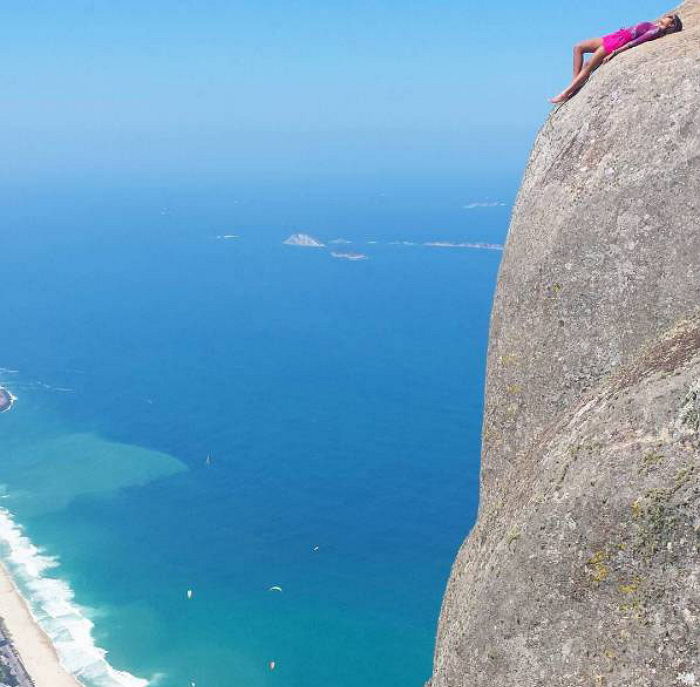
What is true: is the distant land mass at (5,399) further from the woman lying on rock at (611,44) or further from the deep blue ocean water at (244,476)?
the woman lying on rock at (611,44)

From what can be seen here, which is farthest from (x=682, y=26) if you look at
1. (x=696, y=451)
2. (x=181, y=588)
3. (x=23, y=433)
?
(x=23, y=433)

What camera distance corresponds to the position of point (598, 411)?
719 cm

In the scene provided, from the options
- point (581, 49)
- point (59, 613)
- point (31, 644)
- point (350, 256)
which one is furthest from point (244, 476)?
point (350, 256)

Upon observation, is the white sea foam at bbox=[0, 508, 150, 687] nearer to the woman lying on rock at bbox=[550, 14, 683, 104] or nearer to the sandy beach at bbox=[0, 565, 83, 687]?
the sandy beach at bbox=[0, 565, 83, 687]

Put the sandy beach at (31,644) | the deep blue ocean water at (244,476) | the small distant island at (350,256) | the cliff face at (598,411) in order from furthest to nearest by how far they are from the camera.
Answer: the small distant island at (350,256) → the deep blue ocean water at (244,476) → the sandy beach at (31,644) → the cliff face at (598,411)

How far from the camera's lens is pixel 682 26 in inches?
370

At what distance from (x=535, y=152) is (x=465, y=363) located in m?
99.4

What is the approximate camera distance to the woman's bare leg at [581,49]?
9719 mm

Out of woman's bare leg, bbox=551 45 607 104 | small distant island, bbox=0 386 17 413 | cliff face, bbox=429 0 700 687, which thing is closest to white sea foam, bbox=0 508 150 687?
small distant island, bbox=0 386 17 413

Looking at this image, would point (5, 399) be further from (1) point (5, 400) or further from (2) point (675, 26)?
(2) point (675, 26)

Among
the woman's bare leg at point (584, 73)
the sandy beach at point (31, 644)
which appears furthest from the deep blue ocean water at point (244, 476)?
the woman's bare leg at point (584, 73)

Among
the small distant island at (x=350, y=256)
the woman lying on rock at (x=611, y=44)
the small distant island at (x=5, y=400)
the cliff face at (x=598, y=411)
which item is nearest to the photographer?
the cliff face at (x=598, y=411)

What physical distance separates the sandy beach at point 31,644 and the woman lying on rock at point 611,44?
1722 inches

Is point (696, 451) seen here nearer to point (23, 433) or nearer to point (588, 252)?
point (588, 252)
